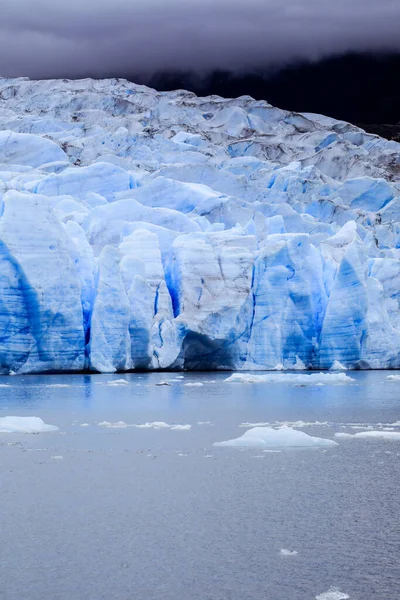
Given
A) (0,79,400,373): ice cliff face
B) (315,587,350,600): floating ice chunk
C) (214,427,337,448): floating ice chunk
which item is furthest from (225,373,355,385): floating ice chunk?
Result: (315,587,350,600): floating ice chunk

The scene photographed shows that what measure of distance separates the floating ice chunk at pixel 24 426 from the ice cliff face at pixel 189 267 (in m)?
9.51

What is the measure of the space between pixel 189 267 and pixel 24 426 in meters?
13.3

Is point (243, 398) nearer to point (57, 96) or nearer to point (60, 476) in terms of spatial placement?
point (60, 476)

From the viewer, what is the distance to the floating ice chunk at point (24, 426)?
13312mm

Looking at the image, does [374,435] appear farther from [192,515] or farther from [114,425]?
[192,515]

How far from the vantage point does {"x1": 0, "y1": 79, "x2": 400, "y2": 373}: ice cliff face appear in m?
23.7

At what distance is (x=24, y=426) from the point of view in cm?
1350

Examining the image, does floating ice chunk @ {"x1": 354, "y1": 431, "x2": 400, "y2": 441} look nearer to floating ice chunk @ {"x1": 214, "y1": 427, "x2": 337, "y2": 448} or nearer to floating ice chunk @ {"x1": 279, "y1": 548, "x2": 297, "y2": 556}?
floating ice chunk @ {"x1": 214, "y1": 427, "x2": 337, "y2": 448}

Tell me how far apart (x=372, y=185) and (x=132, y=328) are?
17709 millimetres

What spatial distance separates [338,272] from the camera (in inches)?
1048

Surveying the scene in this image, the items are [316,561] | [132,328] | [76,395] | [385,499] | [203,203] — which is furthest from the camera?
[203,203]

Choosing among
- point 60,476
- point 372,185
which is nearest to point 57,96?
point 372,185

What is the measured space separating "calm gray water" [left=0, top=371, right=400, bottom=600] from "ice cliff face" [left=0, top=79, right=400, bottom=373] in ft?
29.8

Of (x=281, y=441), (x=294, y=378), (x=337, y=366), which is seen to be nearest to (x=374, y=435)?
(x=281, y=441)
